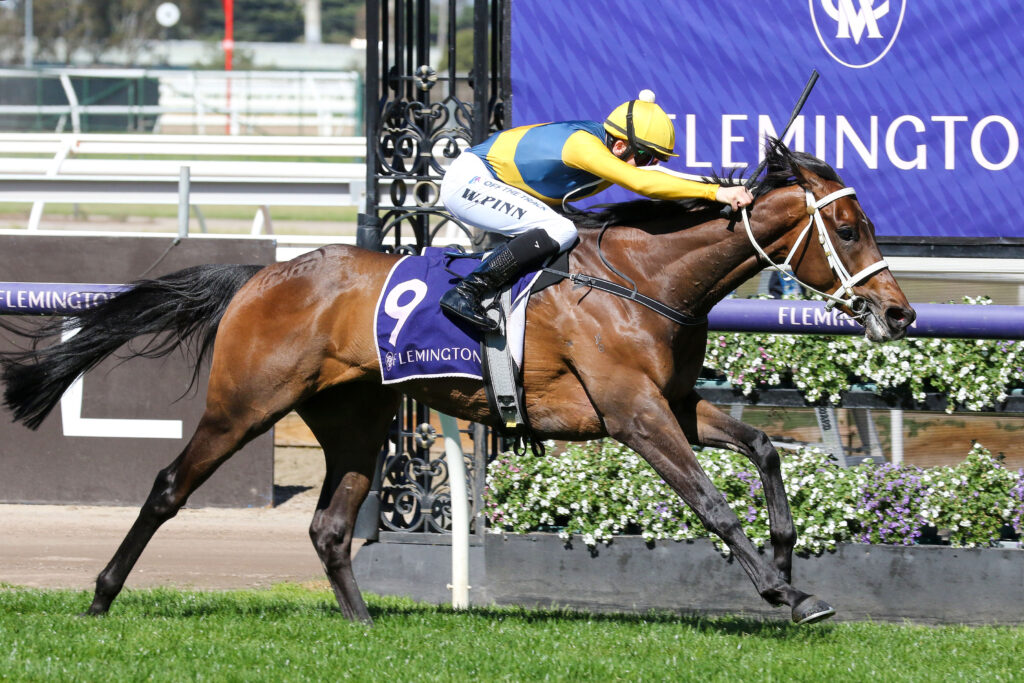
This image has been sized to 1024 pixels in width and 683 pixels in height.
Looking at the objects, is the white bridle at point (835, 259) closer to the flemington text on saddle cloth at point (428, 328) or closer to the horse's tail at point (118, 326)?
the flemington text on saddle cloth at point (428, 328)

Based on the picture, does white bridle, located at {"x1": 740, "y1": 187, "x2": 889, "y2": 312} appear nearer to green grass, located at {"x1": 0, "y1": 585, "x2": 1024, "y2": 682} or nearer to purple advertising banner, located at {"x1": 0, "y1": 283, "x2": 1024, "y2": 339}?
purple advertising banner, located at {"x1": 0, "y1": 283, "x2": 1024, "y2": 339}

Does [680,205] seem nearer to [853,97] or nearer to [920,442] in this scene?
[853,97]

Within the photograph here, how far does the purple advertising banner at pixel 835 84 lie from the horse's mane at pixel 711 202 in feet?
3.99

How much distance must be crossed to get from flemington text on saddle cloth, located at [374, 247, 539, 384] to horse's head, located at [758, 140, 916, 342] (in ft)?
3.33

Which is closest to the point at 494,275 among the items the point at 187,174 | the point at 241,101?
the point at 187,174

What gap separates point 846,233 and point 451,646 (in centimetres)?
209

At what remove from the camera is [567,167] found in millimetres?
5203

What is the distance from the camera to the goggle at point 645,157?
203 inches

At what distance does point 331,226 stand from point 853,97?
17.4 meters

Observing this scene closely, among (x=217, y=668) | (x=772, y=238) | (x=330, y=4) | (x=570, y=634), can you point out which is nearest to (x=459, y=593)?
(x=570, y=634)

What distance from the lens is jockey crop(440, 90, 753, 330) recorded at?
495 centimetres

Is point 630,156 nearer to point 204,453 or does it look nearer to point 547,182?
point 547,182

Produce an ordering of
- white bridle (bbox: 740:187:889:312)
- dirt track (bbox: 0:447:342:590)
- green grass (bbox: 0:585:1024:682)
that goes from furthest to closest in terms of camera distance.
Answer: dirt track (bbox: 0:447:342:590), white bridle (bbox: 740:187:889:312), green grass (bbox: 0:585:1024:682)

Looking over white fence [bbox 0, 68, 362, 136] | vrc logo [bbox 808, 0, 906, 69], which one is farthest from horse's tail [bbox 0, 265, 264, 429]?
white fence [bbox 0, 68, 362, 136]
